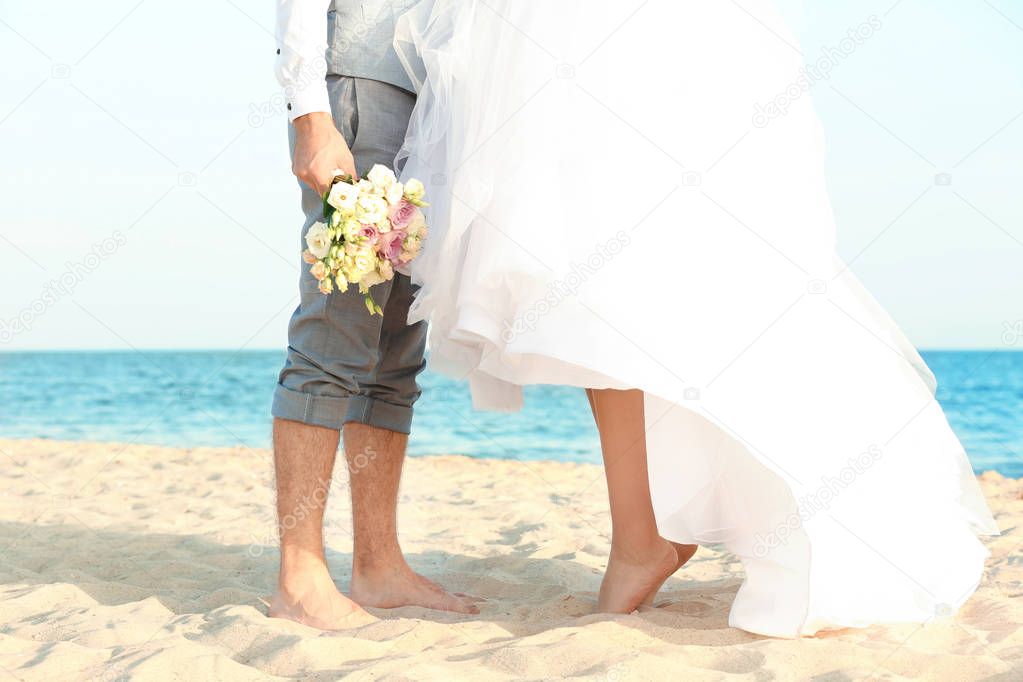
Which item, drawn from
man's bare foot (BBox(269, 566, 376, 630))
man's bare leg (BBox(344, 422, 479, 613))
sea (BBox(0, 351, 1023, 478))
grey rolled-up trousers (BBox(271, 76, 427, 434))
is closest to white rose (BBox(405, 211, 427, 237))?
grey rolled-up trousers (BBox(271, 76, 427, 434))

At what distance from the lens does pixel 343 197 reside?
195cm

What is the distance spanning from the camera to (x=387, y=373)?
2.47 meters

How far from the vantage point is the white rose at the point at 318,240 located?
199cm

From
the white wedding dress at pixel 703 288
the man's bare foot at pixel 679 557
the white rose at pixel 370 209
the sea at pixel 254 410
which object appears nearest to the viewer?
the white wedding dress at pixel 703 288

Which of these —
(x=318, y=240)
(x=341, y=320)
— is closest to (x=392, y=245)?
(x=318, y=240)

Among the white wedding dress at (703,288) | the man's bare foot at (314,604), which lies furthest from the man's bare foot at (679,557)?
the man's bare foot at (314,604)

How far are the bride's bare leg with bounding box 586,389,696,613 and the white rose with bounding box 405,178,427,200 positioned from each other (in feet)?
1.95

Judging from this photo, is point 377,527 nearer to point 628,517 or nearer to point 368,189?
point 628,517

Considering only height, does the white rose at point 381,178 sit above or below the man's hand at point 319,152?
below

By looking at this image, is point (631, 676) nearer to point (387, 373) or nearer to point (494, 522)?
point (387, 373)

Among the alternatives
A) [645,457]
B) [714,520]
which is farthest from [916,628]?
[645,457]

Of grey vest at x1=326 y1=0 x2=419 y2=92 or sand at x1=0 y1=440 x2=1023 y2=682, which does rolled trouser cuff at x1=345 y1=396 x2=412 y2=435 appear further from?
grey vest at x1=326 y1=0 x2=419 y2=92

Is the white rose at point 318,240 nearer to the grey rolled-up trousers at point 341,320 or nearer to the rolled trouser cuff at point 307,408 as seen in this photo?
the grey rolled-up trousers at point 341,320

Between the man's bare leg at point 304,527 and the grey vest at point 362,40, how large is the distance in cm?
87
